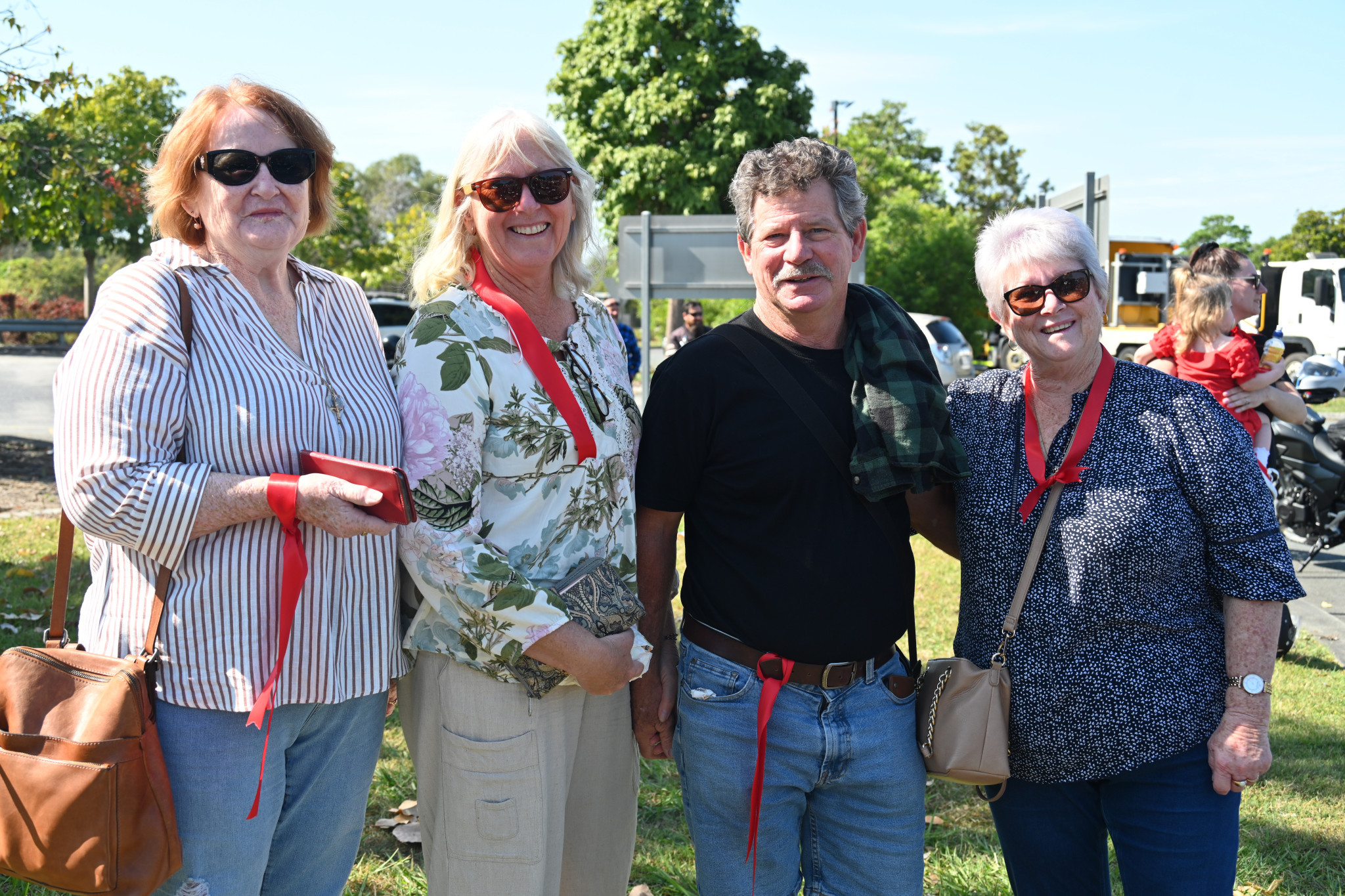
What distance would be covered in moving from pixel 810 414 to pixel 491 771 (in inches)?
43.5

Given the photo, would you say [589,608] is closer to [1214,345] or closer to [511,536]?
[511,536]

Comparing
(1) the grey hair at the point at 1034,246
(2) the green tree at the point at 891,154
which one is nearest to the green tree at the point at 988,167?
(2) the green tree at the point at 891,154

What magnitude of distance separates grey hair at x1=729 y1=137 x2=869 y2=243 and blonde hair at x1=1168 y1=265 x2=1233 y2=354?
3973mm

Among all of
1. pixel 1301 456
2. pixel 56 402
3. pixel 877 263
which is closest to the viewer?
pixel 56 402

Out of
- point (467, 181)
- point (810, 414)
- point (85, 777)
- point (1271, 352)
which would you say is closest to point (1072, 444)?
point (810, 414)

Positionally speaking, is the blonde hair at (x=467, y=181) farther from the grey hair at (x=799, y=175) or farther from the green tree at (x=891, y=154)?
the green tree at (x=891, y=154)

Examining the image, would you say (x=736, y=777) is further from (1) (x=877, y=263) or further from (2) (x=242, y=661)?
(1) (x=877, y=263)

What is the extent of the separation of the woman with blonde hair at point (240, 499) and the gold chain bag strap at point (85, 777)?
0.07 meters

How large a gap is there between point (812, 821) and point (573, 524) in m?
0.97

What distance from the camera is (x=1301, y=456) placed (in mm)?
7613

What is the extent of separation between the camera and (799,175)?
95.9 inches

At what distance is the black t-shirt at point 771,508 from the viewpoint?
2.37 m

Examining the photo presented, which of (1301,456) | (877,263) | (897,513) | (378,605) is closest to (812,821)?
(897,513)

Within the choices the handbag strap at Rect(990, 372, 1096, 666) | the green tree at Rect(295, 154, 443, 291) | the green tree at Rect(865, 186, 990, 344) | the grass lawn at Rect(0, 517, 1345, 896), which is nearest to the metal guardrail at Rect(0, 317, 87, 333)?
the green tree at Rect(295, 154, 443, 291)
